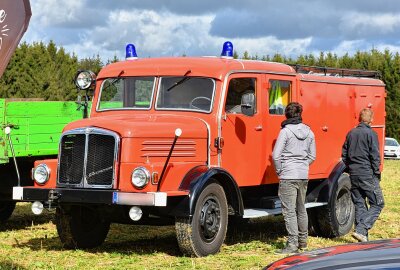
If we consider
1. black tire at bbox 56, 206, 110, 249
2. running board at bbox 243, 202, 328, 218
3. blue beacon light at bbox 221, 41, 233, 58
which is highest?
blue beacon light at bbox 221, 41, 233, 58

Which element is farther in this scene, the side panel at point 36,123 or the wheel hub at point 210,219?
the side panel at point 36,123

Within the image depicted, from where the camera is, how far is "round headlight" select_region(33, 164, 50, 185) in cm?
915

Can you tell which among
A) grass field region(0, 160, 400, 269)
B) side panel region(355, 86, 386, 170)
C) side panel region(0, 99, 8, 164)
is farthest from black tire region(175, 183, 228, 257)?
side panel region(355, 86, 386, 170)

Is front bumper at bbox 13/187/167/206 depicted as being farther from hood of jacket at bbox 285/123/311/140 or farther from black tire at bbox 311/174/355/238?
black tire at bbox 311/174/355/238

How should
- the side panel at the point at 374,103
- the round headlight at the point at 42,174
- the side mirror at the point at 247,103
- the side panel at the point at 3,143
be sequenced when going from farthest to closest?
the side panel at the point at 374,103 → the side panel at the point at 3,143 → the side mirror at the point at 247,103 → the round headlight at the point at 42,174

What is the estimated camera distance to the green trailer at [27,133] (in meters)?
10.6

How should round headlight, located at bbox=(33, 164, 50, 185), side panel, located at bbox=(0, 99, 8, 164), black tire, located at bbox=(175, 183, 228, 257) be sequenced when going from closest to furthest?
black tire, located at bbox=(175, 183, 228, 257), round headlight, located at bbox=(33, 164, 50, 185), side panel, located at bbox=(0, 99, 8, 164)

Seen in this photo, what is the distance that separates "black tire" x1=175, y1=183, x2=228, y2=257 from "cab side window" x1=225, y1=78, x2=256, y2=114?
113cm

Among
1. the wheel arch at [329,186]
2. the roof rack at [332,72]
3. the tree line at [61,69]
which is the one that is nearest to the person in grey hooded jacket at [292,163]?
the wheel arch at [329,186]

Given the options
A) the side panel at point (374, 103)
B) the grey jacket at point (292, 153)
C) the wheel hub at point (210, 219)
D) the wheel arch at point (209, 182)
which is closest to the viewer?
the wheel arch at point (209, 182)

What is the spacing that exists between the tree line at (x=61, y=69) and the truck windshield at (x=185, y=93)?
18.8 metres

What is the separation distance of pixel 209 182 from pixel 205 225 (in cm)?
51

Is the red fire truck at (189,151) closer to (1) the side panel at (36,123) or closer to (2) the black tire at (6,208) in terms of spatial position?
(1) the side panel at (36,123)

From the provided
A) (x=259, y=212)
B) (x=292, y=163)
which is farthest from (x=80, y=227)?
(x=292, y=163)
